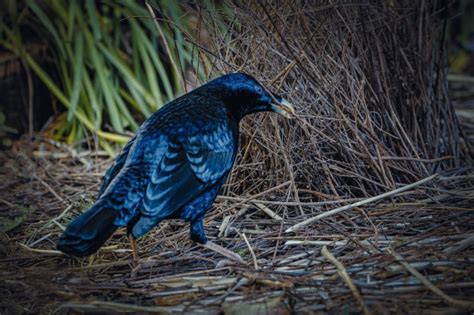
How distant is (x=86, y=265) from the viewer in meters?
3.29

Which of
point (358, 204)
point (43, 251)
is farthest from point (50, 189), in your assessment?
point (358, 204)

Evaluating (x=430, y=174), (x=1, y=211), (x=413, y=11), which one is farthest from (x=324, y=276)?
(x=1, y=211)

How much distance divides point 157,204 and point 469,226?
4.62ft

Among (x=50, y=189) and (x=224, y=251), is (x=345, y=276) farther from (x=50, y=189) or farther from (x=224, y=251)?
(x=50, y=189)

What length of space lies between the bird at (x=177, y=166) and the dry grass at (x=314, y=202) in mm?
212

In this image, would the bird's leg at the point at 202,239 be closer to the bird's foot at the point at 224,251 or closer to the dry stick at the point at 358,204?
the bird's foot at the point at 224,251

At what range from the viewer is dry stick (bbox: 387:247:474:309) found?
2.52 meters

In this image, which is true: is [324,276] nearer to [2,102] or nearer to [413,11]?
[413,11]

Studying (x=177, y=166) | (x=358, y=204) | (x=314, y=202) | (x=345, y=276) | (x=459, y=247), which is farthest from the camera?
(x=314, y=202)

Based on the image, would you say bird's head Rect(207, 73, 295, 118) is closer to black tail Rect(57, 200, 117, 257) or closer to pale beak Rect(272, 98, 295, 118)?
pale beak Rect(272, 98, 295, 118)

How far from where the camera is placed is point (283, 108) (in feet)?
11.4

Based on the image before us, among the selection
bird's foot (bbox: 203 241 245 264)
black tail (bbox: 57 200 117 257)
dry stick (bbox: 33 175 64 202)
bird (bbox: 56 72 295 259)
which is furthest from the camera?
dry stick (bbox: 33 175 64 202)

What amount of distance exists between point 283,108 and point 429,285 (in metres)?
1.19

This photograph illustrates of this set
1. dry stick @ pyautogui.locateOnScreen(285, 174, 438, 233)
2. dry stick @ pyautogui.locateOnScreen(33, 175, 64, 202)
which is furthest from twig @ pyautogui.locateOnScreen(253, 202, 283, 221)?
dry stick @ pyautogui.locateOnScreen(33, 175, 64, 202)
